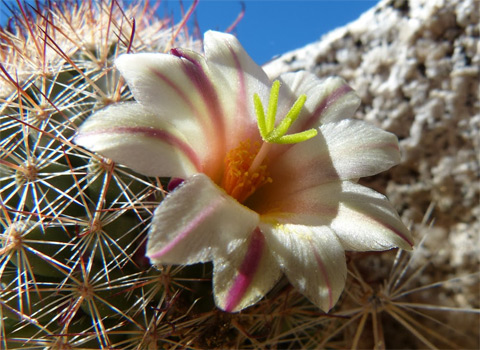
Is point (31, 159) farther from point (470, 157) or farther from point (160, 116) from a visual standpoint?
point (470, 157)

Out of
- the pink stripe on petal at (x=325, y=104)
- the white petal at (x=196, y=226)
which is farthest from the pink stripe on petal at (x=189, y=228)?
the pink stripe on petal at (x=325, y=104)

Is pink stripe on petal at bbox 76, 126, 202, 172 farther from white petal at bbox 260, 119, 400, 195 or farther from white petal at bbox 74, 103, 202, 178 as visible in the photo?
white petal at bbox 260, 119, 400, 195

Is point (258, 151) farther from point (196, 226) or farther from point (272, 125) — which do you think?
point (196, 226)

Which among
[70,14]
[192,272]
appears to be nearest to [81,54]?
[70,14]

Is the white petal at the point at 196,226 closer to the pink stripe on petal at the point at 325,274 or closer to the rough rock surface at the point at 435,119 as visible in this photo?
the pink stripe on petal at the point at 325,274

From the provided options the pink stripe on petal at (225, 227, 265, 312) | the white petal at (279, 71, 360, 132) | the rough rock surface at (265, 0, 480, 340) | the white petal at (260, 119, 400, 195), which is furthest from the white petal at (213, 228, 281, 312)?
the rough rock surface at (265, 0, 480, 340)
